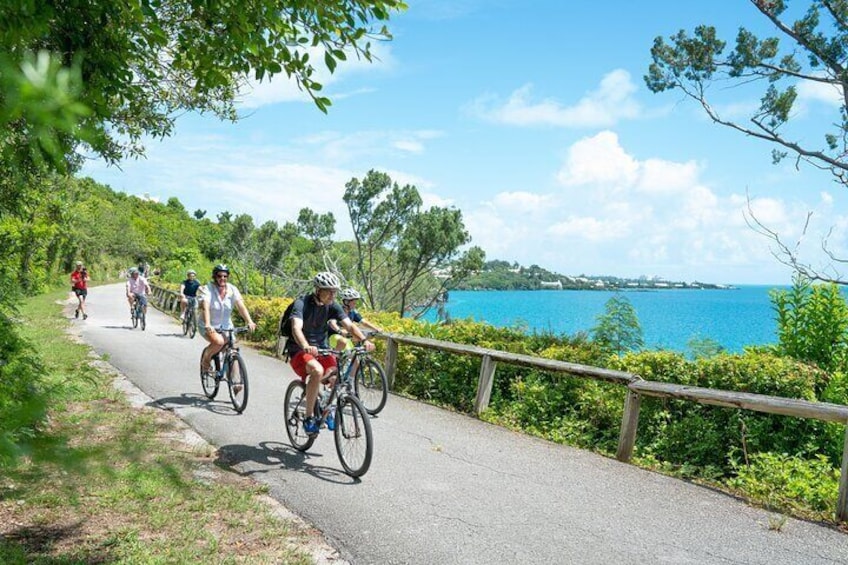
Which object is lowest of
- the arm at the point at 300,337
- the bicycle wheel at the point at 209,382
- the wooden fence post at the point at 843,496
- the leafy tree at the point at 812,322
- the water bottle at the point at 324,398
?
the bicycle wheel at the point at 209,382

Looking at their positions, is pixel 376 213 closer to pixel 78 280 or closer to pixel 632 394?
pixel 78 280

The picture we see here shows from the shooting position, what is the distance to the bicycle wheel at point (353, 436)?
20.9 feet

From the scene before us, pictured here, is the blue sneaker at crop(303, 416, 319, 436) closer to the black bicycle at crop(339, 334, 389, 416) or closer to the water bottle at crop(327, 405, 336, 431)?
the water bottle at crop(327, 405, 336, 431)

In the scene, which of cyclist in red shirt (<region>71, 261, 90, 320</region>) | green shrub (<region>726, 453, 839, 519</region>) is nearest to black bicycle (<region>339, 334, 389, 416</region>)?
green shrub (<region>726, 453, 839, 519</region>)

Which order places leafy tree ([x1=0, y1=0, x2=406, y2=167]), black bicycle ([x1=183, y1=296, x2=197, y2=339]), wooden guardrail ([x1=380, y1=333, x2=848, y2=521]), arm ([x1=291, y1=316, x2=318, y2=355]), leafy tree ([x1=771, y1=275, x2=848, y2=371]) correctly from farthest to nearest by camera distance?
black bicycle ([x1=183, y1=296, x2=197, y2=339])
leafy tree ([x1=771, y1=275, x2=848, y2=371])
arm ([x1=291, y1=316, x2=318, y2=355])
wooden guardrail ([x1=380, y1=333, x2=848, y2=521])
leafy tree ([x1=0, y1=0, x2=406, y2=167])

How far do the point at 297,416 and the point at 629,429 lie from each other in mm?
3889

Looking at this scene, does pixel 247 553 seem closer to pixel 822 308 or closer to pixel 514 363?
Result: pixel 514 363

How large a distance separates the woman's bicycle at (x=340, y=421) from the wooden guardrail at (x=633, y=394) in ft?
10.1

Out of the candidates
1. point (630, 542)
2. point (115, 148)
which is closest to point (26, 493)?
point (630, 542)

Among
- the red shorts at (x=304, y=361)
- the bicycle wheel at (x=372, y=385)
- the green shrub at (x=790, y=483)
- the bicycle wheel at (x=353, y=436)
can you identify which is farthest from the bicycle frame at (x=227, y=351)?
the green shrub at (x=790, y=483)

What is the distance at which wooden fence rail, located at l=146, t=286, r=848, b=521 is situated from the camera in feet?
19.0

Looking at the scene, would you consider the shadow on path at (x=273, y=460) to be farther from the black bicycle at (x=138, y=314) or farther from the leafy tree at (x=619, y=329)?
the black bicycle at (x=138, y=314)

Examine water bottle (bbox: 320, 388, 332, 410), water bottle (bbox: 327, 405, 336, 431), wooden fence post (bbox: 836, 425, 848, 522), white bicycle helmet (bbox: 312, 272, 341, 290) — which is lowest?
water bottle (bbox: 327, 405, 336, 431)

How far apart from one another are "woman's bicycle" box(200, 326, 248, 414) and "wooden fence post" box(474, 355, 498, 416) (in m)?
3.46
